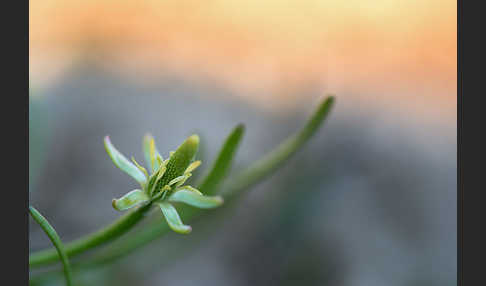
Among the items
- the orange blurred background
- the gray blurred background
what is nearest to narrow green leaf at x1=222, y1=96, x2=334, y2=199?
the gray blurred background

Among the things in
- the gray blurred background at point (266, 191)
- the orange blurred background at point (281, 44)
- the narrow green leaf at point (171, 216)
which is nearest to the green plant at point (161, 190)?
the narrow green leaf at point (171, 216)

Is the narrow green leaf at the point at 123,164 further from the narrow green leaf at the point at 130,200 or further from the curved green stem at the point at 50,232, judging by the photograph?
the curved green stem at the point at 50,232

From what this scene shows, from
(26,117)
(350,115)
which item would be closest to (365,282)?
(350,115)

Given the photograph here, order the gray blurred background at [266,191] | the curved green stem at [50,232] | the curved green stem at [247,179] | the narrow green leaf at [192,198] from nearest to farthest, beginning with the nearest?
the curved green stem at [50,232], the narrow green leaf at [192,198], the curved green stem at [247,179], the gray blurred background at [266,191]

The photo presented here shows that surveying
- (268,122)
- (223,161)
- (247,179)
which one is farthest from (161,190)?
(268,122)

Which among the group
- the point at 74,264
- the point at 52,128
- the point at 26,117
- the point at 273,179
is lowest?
the point at 273,179

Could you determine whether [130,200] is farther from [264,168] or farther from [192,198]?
[264,168]

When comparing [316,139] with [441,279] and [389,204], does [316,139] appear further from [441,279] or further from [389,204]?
[441,279]
